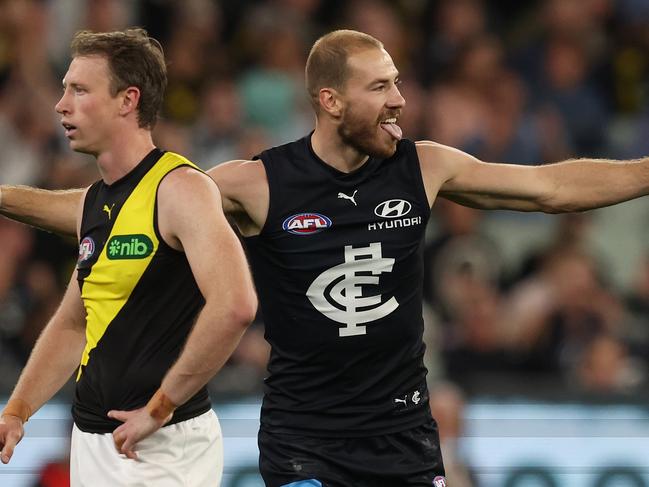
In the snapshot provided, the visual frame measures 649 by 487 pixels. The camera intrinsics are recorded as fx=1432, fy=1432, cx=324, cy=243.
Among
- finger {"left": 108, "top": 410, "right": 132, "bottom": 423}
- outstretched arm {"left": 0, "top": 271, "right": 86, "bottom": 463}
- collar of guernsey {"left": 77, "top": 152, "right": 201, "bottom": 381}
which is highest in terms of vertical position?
collar of guernsey {"left": 77, "top": 152, "right": 201, "bottom": 381}

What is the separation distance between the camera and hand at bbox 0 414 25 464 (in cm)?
501

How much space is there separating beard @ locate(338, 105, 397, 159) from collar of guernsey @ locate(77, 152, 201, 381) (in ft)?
2.46

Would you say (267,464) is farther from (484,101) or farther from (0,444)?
(484,101)

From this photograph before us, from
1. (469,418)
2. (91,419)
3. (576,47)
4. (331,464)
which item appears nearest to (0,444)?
(91,419)

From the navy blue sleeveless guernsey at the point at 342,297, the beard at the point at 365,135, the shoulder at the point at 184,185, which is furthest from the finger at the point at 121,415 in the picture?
the beard at the point at 365,135

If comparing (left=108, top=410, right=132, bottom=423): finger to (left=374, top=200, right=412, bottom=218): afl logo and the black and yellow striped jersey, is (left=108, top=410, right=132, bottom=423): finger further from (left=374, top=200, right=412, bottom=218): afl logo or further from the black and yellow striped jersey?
(left=374, top=200, right=412, bottom=218): afl logo

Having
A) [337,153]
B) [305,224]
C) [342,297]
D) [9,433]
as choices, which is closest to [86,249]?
[9,433]

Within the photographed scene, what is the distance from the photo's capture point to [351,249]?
209 inches

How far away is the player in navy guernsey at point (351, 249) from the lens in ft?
17.2

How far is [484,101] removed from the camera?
11.3 meters

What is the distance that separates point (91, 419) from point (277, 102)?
6394 millimetres

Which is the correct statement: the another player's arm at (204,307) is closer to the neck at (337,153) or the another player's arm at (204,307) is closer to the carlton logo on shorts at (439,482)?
the neck at (337,153)

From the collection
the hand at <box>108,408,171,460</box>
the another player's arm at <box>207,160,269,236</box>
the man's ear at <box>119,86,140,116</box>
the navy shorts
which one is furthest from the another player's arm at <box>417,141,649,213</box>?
the hand at <box>108,408,171,460</box>

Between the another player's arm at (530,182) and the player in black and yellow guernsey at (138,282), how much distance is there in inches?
42.7
